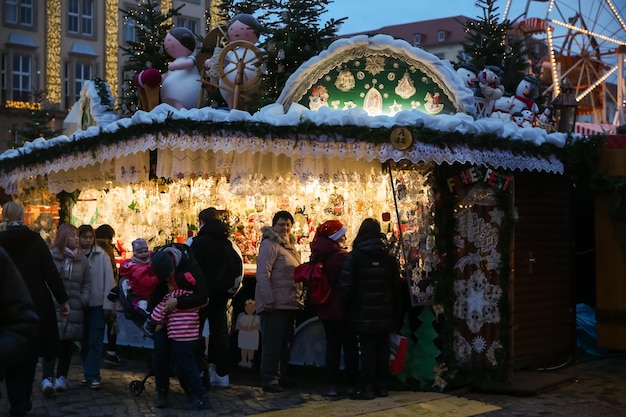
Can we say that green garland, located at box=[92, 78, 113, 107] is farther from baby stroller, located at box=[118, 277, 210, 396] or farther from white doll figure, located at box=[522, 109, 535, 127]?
white doll figure, located at box=[522, 109, 535, 127]

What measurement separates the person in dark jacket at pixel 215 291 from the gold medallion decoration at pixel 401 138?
187cm

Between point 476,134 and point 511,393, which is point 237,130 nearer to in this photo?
point 476,134

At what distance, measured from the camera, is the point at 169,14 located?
41.2 feet

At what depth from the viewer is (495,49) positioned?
46.2ft

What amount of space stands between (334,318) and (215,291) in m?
1.18

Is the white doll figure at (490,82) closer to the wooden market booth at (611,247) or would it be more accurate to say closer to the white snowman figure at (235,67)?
the wooden market booth at (611,247)

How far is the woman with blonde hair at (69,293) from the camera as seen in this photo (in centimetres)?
802

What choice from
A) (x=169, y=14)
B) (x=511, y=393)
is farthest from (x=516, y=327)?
(x=169, y=14)

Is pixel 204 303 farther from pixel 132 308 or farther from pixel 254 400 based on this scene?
pixel 254 400

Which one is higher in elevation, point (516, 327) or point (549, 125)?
point (549, 125)

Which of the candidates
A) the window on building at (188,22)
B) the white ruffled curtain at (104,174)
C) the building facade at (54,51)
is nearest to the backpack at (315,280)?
the white ruffled curtain at (104,174)

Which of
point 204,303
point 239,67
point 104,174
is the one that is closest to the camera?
point 204,303

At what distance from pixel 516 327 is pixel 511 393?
0.70m

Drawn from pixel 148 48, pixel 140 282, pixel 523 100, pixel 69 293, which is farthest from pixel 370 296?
pixel 148 48
